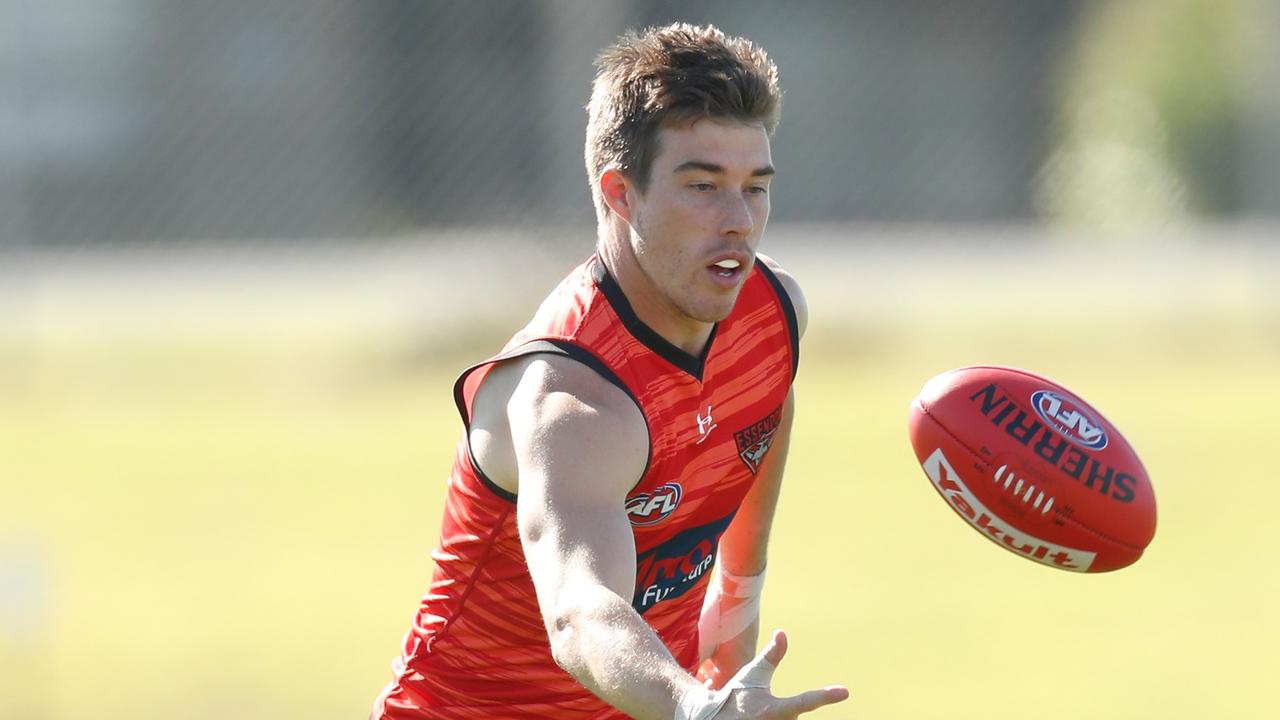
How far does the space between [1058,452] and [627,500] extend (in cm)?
101

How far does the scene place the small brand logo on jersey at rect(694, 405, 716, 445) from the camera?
3.46 meters

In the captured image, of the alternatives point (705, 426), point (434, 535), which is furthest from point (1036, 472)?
point (434, 535)

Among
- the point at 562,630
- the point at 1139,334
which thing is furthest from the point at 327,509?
the point at 562,630

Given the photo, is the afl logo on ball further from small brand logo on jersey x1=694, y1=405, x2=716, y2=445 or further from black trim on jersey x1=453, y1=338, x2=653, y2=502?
black trim on jersey x1=453, y1=338, x2=653, y2=502

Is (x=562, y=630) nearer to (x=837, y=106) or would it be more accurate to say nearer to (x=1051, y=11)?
(x=837, y=106)

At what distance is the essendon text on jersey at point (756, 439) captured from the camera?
3621 millimetres

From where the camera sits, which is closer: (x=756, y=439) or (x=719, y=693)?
(x=719, y=693)

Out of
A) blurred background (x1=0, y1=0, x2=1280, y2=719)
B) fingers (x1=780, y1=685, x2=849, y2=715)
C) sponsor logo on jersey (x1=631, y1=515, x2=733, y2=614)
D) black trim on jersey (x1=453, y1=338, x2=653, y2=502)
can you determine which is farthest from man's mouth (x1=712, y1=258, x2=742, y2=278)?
blurred background (x1=0, y1=0, x2=1280, y2=719)

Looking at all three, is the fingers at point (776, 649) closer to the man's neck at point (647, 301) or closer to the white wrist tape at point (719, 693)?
the white wrist tape at point (719, 693)

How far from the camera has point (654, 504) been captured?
3.38 m

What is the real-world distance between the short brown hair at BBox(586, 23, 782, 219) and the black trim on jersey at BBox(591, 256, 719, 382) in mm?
138

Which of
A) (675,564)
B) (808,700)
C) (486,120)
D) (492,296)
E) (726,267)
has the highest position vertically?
(486,120)

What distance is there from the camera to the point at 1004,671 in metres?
6.59

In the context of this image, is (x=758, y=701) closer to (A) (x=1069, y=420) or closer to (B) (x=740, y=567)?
(A) (x=1069, y=420)
